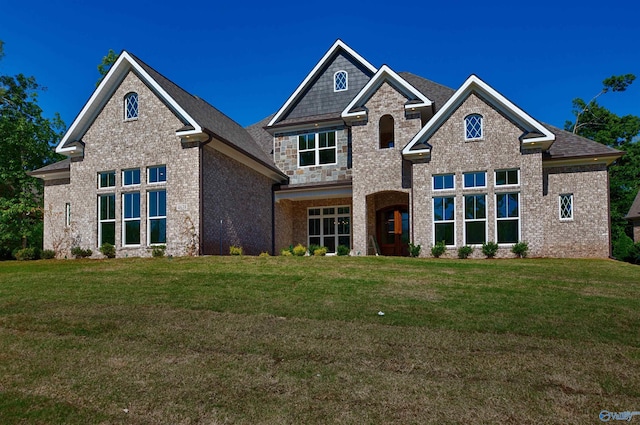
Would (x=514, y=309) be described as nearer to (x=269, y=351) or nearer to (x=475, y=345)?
(x=475, y=345)

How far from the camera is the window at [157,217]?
16984 millimetres

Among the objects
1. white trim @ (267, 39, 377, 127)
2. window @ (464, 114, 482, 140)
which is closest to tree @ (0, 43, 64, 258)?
white trim @ (267, 39, 377, 127)

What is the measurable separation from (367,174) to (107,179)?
10.3 meters

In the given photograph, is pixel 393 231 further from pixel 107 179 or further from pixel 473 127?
pixel 107 179

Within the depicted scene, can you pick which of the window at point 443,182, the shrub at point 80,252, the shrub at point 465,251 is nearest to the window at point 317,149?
the window at point 443,182

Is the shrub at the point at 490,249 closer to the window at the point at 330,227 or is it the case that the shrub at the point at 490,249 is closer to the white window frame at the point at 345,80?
the window at the point at 330,227

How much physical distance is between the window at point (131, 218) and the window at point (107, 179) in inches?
32.4

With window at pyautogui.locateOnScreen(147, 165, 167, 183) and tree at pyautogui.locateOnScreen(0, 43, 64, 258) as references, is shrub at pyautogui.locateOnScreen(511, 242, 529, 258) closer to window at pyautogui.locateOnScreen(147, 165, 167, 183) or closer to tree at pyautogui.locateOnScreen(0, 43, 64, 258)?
window at pyautogui.locateOnScreen(147, 165, 167, 183)

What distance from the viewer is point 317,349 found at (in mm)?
6492

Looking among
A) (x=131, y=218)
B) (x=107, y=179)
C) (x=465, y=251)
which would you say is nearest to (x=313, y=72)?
(x=107, y=179)

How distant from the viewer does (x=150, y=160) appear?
1736 cm

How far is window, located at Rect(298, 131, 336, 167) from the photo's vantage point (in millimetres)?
21453

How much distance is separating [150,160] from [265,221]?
5.97 meters

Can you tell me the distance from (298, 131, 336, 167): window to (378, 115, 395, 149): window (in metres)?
A: 2.23
